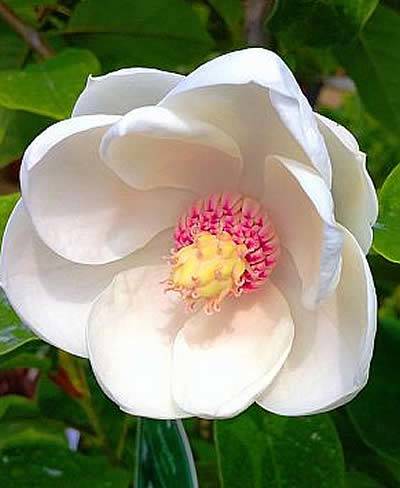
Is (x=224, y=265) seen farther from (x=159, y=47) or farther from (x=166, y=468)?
(x=159, y=47)

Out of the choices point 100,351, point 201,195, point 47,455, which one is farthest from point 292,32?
point 47,455

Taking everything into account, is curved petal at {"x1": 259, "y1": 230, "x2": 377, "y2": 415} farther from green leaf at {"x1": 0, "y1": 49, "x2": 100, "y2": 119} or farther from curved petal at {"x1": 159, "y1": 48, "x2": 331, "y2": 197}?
green leaf at {"x1": 0, "y1": 49, "x2": 100, "y2": 119}

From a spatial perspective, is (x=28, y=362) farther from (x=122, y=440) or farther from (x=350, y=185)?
(x=350, y=185)

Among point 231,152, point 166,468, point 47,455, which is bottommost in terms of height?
point 47,455

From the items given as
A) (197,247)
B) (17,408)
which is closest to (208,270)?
(197,247)

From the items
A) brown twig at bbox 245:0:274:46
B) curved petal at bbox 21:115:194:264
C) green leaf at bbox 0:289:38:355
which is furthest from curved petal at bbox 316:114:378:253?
brown twig at bbox 245:0:274:46

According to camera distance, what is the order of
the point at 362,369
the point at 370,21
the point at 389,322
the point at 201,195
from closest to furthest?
the point at 362,369
the point at 201,195
the point at 389,322
the point at 370,21
